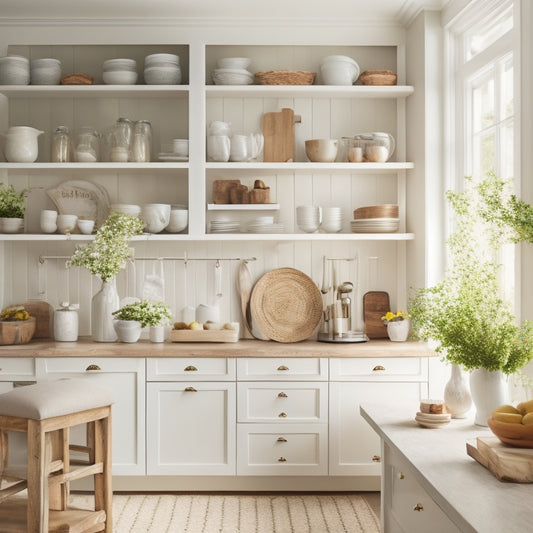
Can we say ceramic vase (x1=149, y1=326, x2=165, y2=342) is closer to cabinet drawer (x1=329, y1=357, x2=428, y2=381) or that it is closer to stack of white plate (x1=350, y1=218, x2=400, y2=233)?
cabinet drawer (x1=329, y1=357, x2=428, y2=381)

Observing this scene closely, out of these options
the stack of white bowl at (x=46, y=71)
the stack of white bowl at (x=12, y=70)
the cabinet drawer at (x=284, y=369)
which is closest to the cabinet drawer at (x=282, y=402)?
the cabinet drawer at (x=284, y=369)

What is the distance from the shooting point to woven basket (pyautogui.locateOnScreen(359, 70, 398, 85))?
4.45m

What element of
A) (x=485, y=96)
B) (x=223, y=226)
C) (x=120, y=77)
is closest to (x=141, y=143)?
(x=120, y=77)

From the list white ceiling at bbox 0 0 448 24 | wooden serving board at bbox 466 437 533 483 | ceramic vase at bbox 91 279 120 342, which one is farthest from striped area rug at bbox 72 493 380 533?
white ceiling at bbox 0 0 448 24

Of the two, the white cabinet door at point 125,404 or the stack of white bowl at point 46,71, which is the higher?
the stack of white bowl at point 46,71

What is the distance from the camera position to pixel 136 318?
14.1 feet

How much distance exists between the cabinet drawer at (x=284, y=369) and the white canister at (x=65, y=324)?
1.11m

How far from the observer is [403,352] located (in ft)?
13.3

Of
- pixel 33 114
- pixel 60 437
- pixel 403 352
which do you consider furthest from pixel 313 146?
pixel 60 437

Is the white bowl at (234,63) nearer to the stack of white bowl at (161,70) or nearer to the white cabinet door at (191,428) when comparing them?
the stack of white bowl at (161,70)

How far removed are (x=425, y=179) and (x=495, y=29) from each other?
0.93 metres

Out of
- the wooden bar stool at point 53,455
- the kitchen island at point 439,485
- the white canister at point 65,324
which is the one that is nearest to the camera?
the kitchen island at point 439,485

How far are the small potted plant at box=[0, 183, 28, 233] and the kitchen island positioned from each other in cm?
251

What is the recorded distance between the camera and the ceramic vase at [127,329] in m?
4.26
